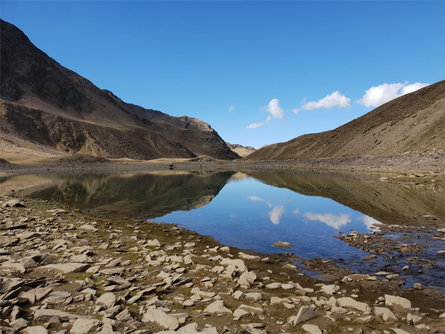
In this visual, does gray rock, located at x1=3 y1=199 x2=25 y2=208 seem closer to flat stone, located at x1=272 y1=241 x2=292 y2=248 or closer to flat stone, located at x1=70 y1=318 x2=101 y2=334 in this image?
flat stone, located at x1=272 y1=241 x2=292 y2=248

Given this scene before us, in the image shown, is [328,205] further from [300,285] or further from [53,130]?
[53,130]

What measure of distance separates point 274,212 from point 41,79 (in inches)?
8203

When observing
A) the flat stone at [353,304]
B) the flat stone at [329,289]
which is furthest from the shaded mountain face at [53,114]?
the flat stone at [353,304]

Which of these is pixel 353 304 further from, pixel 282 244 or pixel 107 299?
pixel 282 244

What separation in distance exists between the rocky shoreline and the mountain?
58.6 metres

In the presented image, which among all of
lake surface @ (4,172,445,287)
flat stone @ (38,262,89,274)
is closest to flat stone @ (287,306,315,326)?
lake surface @ (4,172,445,287)

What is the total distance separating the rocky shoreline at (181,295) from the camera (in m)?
6.09

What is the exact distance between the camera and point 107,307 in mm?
6781


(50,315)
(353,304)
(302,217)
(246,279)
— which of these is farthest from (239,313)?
(302,217)

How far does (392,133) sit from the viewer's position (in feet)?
264

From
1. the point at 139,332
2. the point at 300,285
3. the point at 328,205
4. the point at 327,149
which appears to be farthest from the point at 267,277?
the point at 327,149

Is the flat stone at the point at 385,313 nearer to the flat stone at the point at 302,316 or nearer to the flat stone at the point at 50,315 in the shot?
the flat stone at the point at 302,316

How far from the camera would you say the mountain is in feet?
212

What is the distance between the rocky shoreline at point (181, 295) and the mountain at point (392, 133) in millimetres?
58650
